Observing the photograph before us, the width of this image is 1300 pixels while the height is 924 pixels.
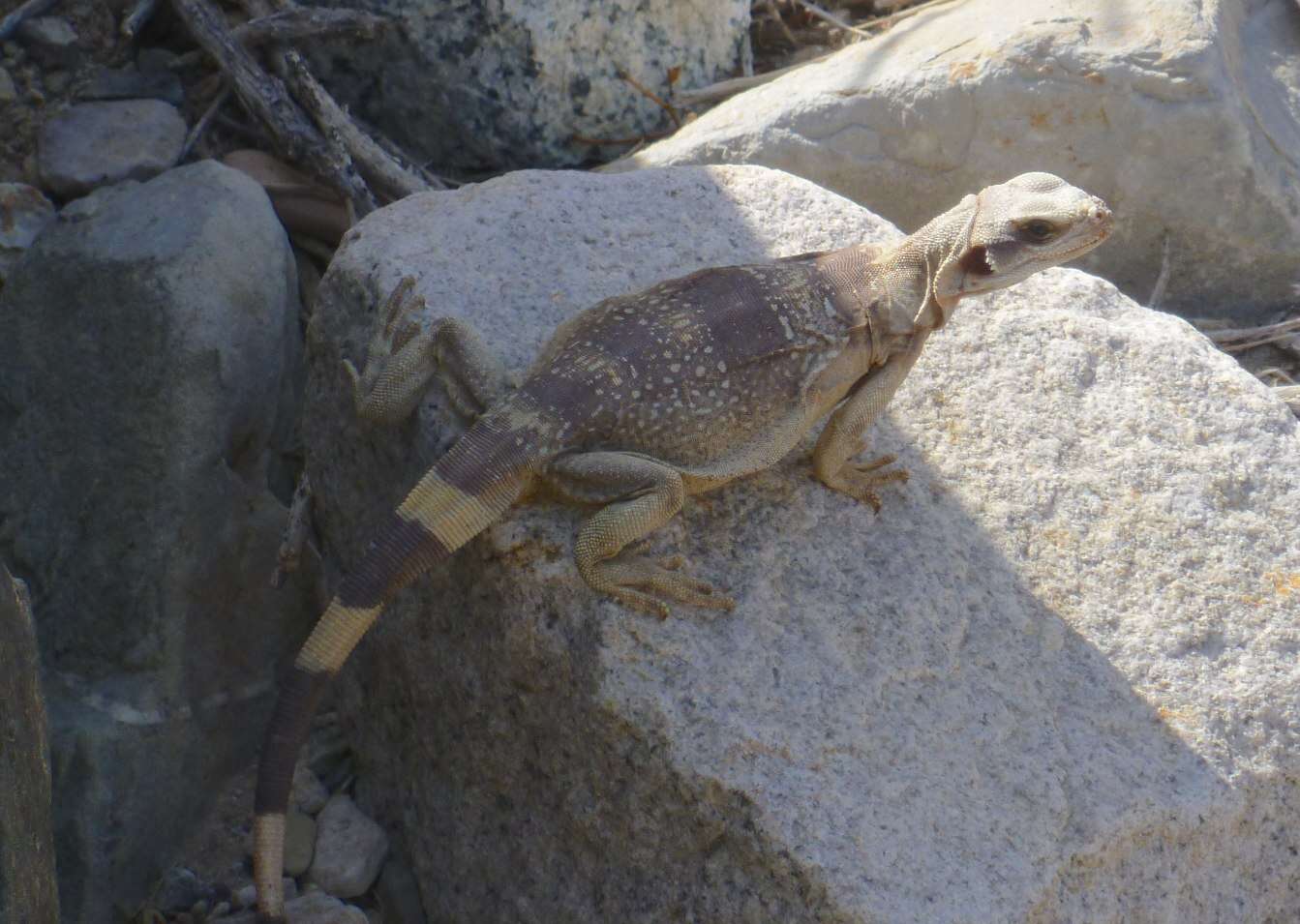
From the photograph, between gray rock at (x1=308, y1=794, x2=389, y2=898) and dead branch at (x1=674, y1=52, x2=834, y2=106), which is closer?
gray rock at (x1=308, y1=794, x2=389, y2=898)

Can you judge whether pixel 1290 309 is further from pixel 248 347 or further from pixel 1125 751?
pixel 248 347

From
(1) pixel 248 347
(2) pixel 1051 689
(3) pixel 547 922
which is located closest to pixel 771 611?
(2) pixel 1051 689

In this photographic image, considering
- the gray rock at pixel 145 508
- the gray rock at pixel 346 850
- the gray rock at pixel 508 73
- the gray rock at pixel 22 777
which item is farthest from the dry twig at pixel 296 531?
the gray rock at pixel 508 73

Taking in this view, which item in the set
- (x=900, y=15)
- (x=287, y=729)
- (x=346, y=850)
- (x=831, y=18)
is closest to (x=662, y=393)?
(x=287, y=729)

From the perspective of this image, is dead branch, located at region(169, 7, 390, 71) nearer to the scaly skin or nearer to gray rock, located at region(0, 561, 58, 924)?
the scaly skin

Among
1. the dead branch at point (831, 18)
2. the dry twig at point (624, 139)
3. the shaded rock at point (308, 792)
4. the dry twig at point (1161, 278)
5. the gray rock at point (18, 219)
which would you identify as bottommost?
the shaded rock at point (308, 792)

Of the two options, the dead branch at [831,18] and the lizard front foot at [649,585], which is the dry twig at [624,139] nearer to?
the dead branch at [831,18]

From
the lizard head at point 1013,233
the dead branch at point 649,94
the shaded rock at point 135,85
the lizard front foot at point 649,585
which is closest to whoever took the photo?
the lizard front foot at point 649,585

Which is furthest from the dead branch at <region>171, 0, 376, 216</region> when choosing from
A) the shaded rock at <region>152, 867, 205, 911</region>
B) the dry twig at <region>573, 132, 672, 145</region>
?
the shaded rock at <region>152, 867, 205, 911</region>

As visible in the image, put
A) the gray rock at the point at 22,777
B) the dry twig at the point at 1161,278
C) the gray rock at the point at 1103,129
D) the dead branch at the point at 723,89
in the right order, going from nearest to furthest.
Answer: the gray rock at the point at 22,777
the gray rock at the point at 1103,129
the dry twig at the point at 1161,278
the dead branch at the point at 723,89
